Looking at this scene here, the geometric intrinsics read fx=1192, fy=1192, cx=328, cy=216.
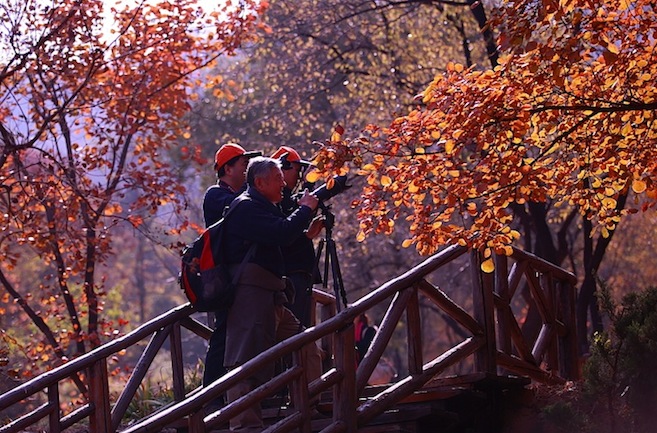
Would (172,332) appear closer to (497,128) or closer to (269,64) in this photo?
(497,128)

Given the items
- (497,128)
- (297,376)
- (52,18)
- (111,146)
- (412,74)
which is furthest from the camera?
(412,74)

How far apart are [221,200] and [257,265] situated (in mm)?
801

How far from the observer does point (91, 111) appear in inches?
515

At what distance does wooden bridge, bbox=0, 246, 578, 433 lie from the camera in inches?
290

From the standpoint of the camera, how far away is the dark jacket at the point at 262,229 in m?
7.62

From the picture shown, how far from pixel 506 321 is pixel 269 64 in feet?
45.3

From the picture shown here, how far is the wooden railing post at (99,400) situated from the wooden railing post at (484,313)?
8.97ft

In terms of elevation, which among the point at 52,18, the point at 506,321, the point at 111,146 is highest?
the point at 52,18

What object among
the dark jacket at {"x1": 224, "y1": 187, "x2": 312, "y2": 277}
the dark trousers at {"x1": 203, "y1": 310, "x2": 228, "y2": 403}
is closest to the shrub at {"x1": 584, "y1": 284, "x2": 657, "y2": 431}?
the dark jacket at {"x1": 224, "y1": 187, "x2": 312, "y2": 277}

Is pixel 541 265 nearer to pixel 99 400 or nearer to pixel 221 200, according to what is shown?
pixel 221 200

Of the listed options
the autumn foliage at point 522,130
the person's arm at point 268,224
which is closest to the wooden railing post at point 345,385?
the person's arm at point 268,224

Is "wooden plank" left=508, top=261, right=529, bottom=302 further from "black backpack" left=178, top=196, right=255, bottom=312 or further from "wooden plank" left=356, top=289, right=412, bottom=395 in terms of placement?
"black backpack" left=178, top=196, right=255, bottom=312

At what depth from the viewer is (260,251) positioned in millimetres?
7797

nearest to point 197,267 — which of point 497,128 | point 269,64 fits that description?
point 497,128
